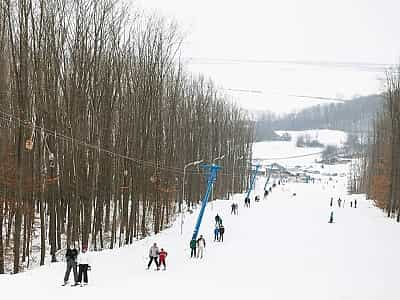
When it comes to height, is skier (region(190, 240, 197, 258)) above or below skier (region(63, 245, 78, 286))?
below

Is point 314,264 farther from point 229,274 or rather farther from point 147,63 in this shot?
point 147,63

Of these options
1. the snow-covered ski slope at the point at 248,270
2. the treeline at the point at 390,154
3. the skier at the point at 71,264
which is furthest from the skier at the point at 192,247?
the treeline at the point at 390,154

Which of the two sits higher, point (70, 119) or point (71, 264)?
point (70, 119)

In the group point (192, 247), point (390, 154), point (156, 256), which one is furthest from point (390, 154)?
point (156, 256)

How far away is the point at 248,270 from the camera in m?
19.0

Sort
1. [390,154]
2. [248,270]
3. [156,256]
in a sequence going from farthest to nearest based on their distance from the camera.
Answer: [390,154], [248,270], [156,256]

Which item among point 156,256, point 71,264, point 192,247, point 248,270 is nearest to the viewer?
point 71,264

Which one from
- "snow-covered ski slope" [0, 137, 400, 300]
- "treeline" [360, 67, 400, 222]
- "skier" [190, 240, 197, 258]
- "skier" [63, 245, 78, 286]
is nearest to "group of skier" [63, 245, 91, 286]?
"skier" [63, 245, 78, 286]

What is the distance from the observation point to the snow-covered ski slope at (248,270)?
1411 centimetres

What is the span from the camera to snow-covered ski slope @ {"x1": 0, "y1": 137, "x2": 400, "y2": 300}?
14.1 metres

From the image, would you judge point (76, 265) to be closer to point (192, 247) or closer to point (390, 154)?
point (192, 247)

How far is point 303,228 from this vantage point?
35.0 meters

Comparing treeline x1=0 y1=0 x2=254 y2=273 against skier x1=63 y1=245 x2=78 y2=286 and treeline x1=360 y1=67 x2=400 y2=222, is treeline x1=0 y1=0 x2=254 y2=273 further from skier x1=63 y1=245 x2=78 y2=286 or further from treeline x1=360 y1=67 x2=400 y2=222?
treeline x1=360 y1=67 x2=400 y2=222

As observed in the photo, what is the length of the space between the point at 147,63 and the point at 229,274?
13902mm
